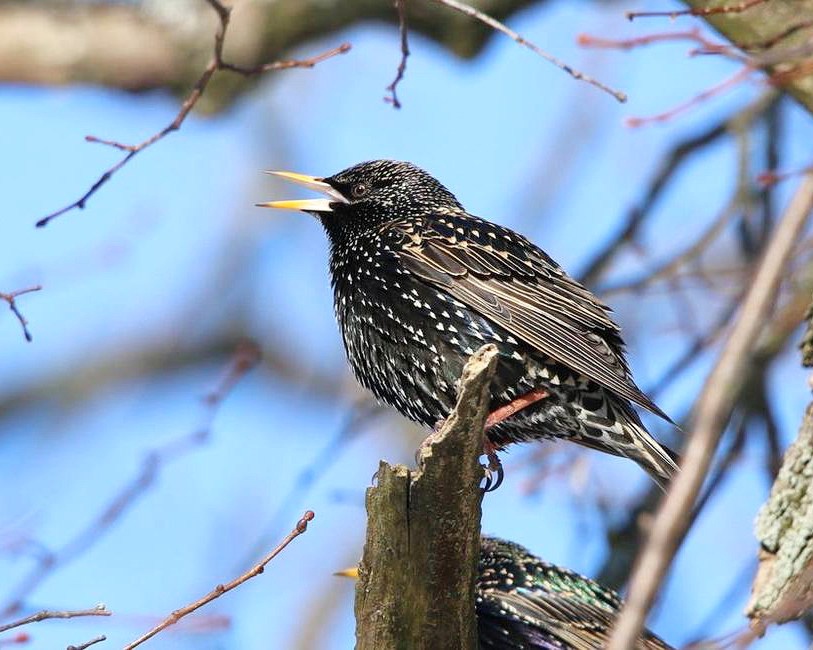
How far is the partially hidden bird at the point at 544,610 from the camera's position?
483cm

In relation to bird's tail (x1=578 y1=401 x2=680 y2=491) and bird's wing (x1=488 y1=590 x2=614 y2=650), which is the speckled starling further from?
bird's tail (x1=578 y1=401 x2=680 y2=491)

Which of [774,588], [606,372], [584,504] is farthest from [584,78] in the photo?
[584,504]

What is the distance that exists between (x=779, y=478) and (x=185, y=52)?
3.85m

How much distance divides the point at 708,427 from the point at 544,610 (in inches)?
129

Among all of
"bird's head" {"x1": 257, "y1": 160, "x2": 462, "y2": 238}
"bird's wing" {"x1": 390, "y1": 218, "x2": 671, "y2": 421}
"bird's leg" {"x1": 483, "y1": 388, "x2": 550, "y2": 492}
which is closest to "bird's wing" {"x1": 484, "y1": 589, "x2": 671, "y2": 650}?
"bird's leg" {"x1": 483, "y1": 388, "x2": 550, "y2": 492}

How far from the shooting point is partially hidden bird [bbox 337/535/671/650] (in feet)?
15.8

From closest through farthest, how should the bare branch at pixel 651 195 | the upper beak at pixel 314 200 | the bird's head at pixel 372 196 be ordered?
the upper beak at pixel 314 200 < the bird's head at pixel 372 196 < the bare branch at pixel 651 195

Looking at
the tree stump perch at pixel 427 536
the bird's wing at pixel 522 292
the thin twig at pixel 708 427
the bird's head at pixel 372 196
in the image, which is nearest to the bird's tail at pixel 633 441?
the bird's wing at pixel 522 292

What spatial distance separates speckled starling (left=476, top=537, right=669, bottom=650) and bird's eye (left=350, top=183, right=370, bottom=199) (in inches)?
65.1

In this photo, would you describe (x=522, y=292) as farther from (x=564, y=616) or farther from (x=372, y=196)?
(x=564, y=616)

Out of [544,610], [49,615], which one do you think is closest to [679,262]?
[544,610]

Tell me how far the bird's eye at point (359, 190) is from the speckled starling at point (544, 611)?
1.65m

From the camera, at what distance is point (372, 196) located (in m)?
5.66

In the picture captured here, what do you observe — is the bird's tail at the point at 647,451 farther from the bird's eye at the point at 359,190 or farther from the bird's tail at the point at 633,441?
the bird's eye at the point at 359,190
